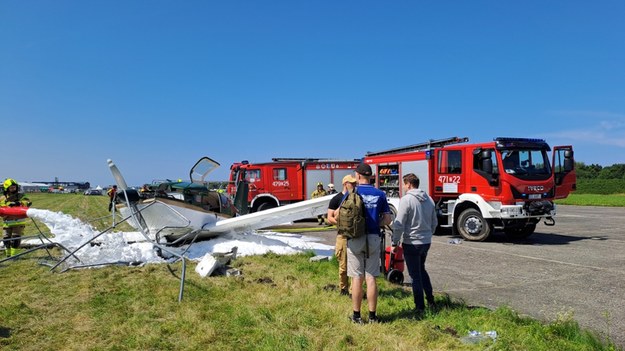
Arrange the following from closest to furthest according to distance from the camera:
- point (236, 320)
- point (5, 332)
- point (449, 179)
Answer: point (5, 332), point (236, 320), point (449, 179)

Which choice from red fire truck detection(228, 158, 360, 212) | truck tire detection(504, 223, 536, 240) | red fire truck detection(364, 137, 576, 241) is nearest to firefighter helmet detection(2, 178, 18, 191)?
red fire truck detection(228, 158, 360, 212)

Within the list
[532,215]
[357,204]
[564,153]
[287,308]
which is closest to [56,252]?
[287,308]

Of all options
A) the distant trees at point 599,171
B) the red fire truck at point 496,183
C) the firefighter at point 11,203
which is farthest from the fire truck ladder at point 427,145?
the distant trees at point 599,171

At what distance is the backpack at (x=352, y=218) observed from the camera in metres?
4.05

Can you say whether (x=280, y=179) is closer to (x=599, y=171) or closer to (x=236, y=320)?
(x=236, y=320)

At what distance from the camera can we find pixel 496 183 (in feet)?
33.3

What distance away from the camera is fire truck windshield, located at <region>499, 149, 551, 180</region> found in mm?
10242

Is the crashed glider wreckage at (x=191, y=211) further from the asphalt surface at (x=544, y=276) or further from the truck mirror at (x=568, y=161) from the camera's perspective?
the truck mirror at (x=568, y=161)

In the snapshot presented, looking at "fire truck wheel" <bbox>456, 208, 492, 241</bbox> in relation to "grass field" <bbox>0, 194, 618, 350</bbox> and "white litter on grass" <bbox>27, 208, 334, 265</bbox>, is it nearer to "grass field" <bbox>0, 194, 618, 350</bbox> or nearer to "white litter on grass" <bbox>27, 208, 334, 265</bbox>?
"white litter on grass" <bbox>27, 208, 334, 265</bbox>

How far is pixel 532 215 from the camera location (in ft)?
33.2

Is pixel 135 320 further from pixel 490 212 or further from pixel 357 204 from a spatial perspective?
pixel 490 212

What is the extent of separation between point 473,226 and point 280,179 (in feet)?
26.6

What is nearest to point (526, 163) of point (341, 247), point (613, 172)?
point (341, 247)

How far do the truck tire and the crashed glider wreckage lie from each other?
6289mm
